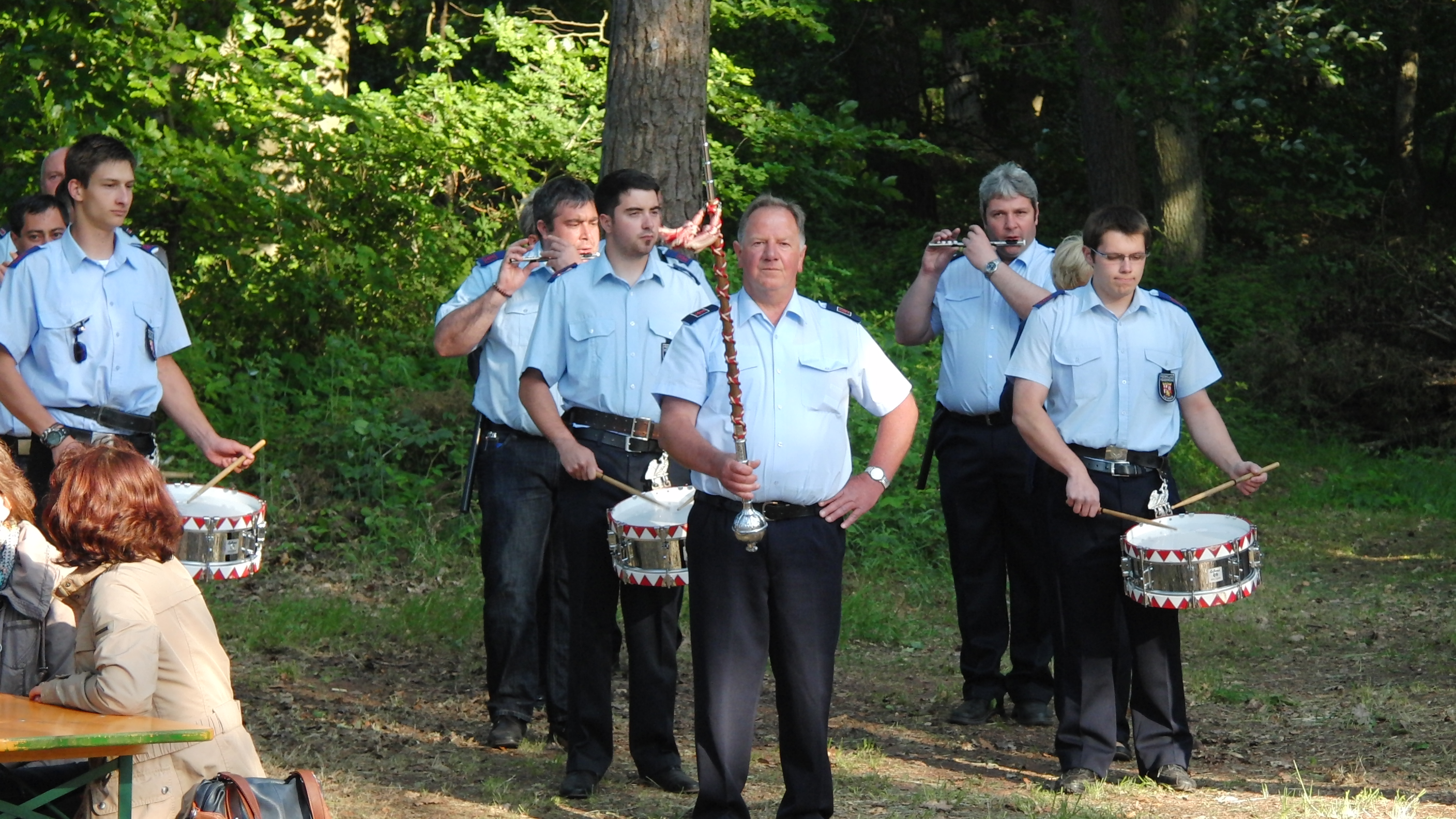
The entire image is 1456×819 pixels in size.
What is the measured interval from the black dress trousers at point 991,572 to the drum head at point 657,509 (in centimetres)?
178

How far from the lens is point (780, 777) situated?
19.8 ft

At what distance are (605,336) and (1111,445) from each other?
73.4 inches

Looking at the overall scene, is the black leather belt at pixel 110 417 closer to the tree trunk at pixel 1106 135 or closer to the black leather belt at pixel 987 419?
the black leather belt at pixel 987 419

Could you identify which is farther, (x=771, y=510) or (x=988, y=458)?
(x=988, y=458)

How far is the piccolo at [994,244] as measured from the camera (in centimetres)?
667

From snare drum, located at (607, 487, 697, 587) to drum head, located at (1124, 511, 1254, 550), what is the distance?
1.56 meters

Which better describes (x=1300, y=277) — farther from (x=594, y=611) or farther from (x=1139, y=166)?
(x=594, y=611)

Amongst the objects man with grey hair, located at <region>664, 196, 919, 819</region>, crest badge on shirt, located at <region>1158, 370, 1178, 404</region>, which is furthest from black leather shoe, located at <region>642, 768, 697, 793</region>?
crest badge on shirt, located at <region>1158, 370, 1178, 404</region>

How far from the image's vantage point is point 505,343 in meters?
6.41

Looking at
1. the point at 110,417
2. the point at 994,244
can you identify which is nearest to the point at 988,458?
→ the point at 994,244

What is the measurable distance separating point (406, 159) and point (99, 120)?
2670mm

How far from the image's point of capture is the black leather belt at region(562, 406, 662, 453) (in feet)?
19.1

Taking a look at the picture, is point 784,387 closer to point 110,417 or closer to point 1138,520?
point 1138,520

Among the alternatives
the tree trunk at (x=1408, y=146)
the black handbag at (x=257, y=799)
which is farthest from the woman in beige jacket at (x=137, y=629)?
the tree trunk at (x=1408, y=146)
